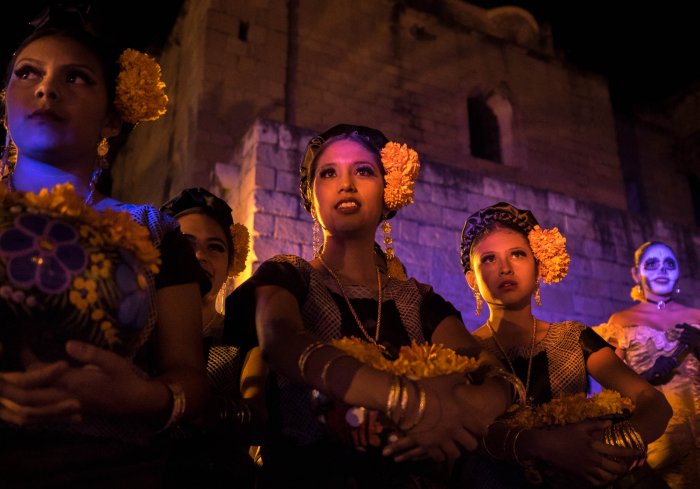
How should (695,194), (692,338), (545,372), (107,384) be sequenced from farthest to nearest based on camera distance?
(695,194), (692,338), (545,372), (107,384)

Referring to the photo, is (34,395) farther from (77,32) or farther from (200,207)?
(200,207)

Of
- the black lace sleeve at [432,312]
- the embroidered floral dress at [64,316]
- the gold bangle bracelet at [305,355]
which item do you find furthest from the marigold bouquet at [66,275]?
the black lace sleeve at [432,312]

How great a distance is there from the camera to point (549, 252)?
346 cm

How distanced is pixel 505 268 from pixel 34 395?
2.52 meters

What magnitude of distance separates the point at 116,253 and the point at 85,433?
45cm

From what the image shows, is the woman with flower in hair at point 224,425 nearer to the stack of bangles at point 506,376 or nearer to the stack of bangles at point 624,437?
the stack of bangles at point 506,376

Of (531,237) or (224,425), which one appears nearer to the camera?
(224,425)

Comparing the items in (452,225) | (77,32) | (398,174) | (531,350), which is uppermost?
(452,225)

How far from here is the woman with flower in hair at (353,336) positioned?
5.51 ft

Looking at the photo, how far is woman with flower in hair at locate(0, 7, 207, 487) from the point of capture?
1372 millimetres

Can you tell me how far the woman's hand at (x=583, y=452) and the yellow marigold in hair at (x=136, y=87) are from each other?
189 cm

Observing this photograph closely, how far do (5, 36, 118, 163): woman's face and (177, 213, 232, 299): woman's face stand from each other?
4.02ft

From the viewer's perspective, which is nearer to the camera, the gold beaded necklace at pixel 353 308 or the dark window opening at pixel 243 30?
the gold beaded necklace at pixel 353 308

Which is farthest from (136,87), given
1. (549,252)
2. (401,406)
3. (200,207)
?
(549,252)
